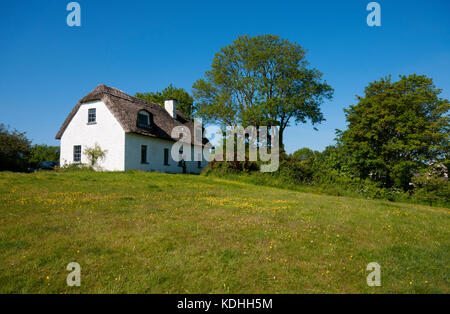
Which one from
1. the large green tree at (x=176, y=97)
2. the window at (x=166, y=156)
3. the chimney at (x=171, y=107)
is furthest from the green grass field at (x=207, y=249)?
the large green tree at (x=176, y=97)

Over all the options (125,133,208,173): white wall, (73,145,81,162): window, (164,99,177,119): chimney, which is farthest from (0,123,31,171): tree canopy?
(164,99,177,119): chimney

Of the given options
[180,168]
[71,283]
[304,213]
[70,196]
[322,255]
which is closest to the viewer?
[71,283]

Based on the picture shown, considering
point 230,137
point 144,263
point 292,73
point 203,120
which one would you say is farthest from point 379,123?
point 203,120

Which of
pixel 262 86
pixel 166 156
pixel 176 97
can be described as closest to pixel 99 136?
pixel 166 156

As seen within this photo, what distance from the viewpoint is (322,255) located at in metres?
5.10

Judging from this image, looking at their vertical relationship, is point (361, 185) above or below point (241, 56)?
below

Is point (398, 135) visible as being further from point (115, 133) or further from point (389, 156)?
point (115, 133)

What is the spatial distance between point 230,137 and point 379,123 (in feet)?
42.4

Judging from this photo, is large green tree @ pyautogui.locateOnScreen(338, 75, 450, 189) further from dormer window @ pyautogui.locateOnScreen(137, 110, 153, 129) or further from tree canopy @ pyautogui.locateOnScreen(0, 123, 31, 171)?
tree canopy @ pyautogui.locateOnScreen(0, 123, 31, 171)

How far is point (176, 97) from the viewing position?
49156 mm

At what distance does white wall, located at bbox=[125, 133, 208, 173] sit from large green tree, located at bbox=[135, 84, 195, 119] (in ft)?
76.5

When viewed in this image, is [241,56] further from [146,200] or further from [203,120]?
[146,200]

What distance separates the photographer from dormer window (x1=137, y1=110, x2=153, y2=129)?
23853mm

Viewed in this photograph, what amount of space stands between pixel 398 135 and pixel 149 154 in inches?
823
